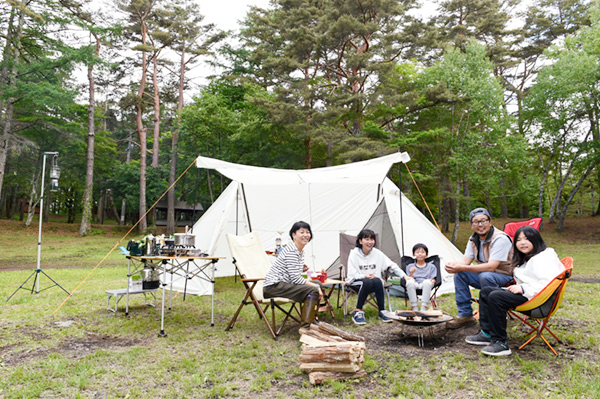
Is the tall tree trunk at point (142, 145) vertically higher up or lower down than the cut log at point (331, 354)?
higher up

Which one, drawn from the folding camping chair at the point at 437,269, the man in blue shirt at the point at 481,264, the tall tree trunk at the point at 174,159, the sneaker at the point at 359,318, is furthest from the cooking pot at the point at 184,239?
the tall tree trunk at the point at 174,159

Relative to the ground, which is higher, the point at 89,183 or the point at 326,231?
the point at 89,183

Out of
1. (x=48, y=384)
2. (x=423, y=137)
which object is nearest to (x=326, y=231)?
Result: (x=48, y=384)

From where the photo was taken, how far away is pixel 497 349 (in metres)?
2.53

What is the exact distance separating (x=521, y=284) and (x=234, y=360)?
197 centimetres

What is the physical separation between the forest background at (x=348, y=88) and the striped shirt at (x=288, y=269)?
6926 millimetres

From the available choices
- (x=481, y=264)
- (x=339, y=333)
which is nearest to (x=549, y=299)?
(x=481, y=264)

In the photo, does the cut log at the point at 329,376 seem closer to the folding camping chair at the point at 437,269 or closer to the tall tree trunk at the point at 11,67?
the folding camping chair at the point at 437,269

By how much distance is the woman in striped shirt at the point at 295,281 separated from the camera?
3.04 meters

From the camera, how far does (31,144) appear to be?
1239 cm

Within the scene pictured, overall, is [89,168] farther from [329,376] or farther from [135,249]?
[329,376]

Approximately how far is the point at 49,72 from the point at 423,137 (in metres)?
11.4

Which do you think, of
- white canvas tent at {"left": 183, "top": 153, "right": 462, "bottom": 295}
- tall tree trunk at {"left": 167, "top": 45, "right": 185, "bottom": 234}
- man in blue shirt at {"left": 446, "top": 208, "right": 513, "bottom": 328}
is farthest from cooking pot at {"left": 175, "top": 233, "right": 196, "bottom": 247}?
tall tree trunk at {"left": 167, "top": 45, "right": 185, "bottom": 234}

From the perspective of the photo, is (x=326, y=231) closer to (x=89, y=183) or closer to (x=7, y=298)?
(x=7, y=298)
